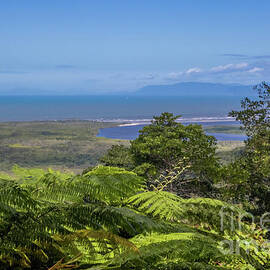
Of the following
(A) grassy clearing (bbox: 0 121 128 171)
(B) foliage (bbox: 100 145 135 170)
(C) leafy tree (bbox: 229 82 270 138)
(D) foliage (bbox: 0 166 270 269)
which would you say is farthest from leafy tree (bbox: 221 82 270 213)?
(A) grassy clearing (bbox: 0 121 128 171)

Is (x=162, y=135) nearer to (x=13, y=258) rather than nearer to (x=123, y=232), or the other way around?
(x=123, y=232)

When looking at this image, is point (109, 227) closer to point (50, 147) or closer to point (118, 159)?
point (118, 159)

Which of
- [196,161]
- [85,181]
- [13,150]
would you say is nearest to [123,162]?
[196,161]

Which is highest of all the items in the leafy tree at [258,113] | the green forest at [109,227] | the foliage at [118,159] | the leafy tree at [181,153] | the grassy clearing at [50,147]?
the leafy tree at [258,113]

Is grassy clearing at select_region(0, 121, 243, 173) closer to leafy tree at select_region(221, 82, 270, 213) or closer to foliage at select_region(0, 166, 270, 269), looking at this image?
leafy tree at select_region(221, 82, 270, 213)

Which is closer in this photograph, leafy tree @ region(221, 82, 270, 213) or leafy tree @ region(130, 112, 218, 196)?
leafy tree @ region(221, 82, 270, 213)

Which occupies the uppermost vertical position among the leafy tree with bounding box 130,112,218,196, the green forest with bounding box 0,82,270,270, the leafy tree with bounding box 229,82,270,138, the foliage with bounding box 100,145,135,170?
the leafy tree with bounding box 229,82,270,138

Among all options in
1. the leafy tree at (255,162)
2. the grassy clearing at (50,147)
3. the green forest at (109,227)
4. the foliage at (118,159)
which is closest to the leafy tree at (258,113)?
the leafy tree at (255,162)

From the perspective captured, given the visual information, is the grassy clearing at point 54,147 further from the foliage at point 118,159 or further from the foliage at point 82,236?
the foliage at point 82,236

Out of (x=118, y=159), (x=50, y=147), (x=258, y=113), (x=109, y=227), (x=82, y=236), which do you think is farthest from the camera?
(x=50, y=147)

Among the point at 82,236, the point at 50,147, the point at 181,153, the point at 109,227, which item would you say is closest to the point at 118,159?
the point at 181,153

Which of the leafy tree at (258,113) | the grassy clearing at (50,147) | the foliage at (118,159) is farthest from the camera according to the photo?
the grassy clearing at (50,147)

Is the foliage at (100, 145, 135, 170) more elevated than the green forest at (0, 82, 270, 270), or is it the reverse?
the green forest at (0, 82, 270, 270)
